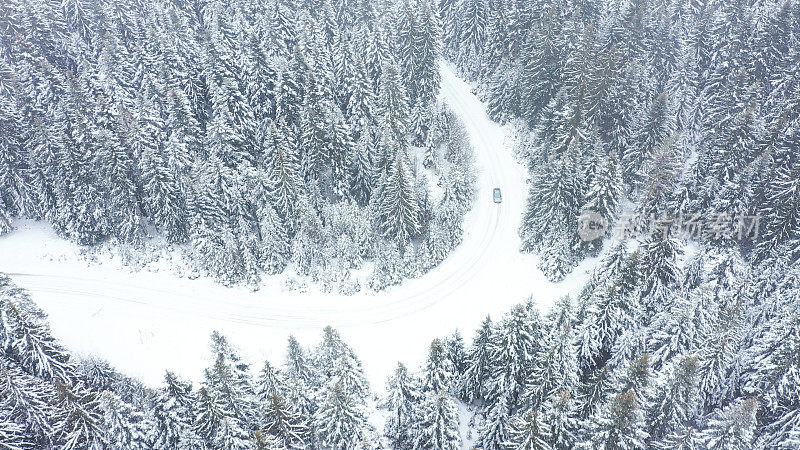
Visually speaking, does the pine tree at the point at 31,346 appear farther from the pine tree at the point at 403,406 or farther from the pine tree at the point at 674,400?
the pine tree at the point at 674,400

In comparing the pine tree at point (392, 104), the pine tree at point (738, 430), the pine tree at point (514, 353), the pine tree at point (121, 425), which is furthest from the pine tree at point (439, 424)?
the pine tree at point (392, 104)

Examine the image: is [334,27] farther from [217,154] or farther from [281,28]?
[217,154]

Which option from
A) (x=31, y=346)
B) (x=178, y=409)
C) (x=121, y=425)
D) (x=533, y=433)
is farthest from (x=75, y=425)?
(x=533, y=433)

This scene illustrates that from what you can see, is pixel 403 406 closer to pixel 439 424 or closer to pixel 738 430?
pixel 439 424

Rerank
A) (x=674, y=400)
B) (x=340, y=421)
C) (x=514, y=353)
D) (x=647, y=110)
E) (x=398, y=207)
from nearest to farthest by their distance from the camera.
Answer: (x=340, y=421), (x=674, y=400), (x=514, y=353), (x=398, y=207), (x=647, y=110)

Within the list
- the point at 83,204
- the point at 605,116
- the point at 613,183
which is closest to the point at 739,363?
the point at 613,183

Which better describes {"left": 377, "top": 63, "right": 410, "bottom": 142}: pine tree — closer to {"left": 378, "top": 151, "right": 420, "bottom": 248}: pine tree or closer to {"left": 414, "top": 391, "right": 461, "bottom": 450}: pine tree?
{"left": 378, "top": 151, "right": 420, "bottom": 248}: pine tree
